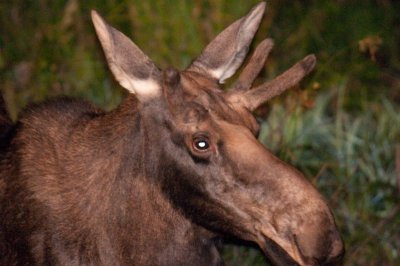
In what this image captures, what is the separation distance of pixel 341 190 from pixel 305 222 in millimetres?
3801

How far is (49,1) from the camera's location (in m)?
11.7

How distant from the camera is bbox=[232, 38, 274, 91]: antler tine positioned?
6672 millimetres

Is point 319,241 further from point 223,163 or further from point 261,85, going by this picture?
point 261,85

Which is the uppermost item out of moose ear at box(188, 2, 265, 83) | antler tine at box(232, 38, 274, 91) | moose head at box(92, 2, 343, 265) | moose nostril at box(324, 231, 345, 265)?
moose ear at box(188, 2, 265, 83)

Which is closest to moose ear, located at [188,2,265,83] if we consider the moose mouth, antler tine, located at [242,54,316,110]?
antler tine, located at [242,54,316,110]

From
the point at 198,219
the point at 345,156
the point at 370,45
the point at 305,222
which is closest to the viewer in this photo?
the point at 305,222

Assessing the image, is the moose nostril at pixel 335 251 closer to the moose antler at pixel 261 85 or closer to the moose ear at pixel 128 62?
the moose antler at pixel 261 85

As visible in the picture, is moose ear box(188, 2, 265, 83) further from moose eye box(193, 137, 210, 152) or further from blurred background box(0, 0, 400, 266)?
blurred background box(0, 0, 400, 266)

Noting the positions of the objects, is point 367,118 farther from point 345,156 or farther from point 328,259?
point 328,259

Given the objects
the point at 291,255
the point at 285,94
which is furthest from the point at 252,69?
the point at 285,94

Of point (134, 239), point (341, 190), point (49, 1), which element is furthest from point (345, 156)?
point (134, 239)

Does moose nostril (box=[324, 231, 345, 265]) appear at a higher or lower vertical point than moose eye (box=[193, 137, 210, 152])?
lower

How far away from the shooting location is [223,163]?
6223 mm

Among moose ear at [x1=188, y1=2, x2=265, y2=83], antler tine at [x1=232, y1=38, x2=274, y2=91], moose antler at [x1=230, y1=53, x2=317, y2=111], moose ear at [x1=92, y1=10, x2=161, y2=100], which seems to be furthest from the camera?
moose ear at [x1=188, y1=2, x2=265, y2=83]
